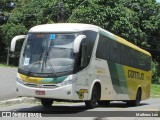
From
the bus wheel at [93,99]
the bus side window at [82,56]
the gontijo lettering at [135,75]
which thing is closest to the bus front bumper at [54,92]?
the bus side window at [82,56]

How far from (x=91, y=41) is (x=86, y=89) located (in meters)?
1.79

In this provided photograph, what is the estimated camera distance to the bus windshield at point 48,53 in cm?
1427

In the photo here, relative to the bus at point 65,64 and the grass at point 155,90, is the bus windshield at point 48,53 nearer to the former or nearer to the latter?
the bus at point 65,64

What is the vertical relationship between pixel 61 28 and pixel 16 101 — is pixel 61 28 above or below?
above

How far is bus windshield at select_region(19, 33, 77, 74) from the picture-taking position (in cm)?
1427

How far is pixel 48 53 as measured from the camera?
47.5 feet

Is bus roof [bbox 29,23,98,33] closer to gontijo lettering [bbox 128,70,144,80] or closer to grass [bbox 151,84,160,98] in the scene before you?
gontijo lettering [bbox 128,70,144,80]

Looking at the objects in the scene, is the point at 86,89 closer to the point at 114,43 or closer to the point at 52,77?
the point at 52,77

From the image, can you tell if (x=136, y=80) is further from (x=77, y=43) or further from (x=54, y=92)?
(x=54, y=92)

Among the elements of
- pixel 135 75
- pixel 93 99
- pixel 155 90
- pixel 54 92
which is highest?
pixel 135 75

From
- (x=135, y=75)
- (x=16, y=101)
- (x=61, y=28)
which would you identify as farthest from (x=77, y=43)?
(x=135, y=75)

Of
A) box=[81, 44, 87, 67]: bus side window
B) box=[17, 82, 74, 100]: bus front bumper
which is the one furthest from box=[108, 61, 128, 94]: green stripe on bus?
box=[17, 82, 74, 100]: bus front bumper

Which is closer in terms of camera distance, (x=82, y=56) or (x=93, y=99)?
(x=82, y=56)

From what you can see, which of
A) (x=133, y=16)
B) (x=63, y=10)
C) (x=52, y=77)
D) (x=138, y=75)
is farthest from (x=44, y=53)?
(x=133, y=16)
